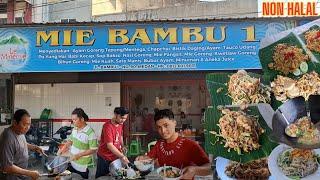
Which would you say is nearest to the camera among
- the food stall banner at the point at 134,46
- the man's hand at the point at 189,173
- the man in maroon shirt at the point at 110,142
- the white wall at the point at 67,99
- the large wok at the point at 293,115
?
the large wok at the point at 293,115

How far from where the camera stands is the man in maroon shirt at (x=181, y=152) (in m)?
3.53

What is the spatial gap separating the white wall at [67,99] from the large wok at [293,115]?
642cm

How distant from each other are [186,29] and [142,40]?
84cm

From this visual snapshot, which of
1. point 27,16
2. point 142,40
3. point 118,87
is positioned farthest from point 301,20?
point 27,16

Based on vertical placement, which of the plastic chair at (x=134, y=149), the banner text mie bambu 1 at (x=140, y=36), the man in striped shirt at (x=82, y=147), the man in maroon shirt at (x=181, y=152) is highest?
the banner text mie bambu 1 at (x=140, y=36)

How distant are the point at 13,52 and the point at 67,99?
6.07ft

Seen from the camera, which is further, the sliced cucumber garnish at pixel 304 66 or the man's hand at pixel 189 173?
the man's hand at pixel 189 173

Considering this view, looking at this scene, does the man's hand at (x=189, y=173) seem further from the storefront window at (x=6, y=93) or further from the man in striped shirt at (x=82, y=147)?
the storefront window at (x=6, y=93)

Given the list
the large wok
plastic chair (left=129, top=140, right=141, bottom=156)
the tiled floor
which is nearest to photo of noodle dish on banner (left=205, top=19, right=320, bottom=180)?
the large wok

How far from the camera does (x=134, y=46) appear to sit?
26.0ft

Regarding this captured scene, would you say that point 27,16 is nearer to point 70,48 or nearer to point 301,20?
point 70,48

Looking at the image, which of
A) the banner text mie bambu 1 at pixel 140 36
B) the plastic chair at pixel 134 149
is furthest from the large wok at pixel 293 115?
the plastic chair at pixel 134 149

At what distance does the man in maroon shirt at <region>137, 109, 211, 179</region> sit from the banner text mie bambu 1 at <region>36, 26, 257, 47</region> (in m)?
4.37

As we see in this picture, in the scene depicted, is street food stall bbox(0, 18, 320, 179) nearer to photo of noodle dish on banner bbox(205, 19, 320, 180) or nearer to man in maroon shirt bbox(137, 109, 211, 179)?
photo of noodle dish on banner bbox(205, 19, 320, 180)
